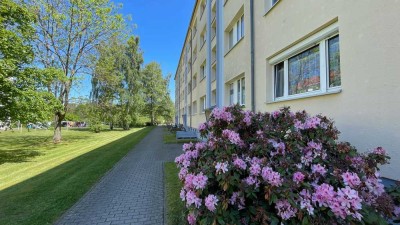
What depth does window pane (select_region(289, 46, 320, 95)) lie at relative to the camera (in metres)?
4.82

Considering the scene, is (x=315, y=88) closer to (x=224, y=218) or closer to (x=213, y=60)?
(x=224, y=218)

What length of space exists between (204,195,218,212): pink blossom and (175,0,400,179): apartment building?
2319 millimetres

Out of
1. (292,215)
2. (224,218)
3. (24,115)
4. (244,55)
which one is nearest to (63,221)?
(224,218)

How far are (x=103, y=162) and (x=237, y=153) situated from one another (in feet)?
27.4

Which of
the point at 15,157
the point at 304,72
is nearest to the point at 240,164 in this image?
the point at 304,72

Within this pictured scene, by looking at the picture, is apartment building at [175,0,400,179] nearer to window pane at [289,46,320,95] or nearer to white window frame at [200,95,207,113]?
window pane at [289,46,320,95]

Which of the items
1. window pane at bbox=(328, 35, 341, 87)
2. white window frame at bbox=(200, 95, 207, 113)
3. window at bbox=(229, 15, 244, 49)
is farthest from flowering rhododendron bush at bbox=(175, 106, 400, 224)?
white window frame at bbox=(200, 95, 207, 113)

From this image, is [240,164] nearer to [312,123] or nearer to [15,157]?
[312,123]

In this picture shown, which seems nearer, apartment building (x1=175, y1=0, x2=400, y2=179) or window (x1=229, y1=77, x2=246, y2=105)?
apartment building (x1=175, y1=0, x2=400, y2=179)

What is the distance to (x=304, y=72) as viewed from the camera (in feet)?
17.1

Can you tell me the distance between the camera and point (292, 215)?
200cm

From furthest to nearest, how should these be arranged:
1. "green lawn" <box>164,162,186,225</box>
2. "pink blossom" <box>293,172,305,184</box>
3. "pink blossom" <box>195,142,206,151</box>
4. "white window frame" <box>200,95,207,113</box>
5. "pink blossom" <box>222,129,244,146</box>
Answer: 1. "white window frame" <box>200,95,207,113</box>
2. "green lawn" <box>164,162,186,225</box>
3. "pink blossom" <box>195,142,206,151</box>
4. "pink blossom" <box>222,129,244,146</box>
5. "pink blossom" <box>293,172,305,184</box>

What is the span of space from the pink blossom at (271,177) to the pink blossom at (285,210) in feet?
0.52

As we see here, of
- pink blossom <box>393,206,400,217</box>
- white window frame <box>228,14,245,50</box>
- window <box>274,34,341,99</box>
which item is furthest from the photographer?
white window frame <box>228,14,245,50</box>
